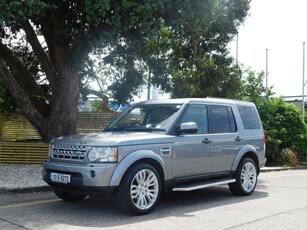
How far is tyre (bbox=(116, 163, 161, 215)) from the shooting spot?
6223 mm

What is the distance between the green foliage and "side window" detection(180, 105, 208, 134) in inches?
396

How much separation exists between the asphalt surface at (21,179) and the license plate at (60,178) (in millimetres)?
2096

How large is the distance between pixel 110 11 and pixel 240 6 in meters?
6.34

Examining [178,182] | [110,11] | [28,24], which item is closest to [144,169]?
[178,182]

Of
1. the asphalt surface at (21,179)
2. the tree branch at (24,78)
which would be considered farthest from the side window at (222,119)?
the tree branch at (24,78)

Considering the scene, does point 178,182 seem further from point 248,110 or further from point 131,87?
point 131,87

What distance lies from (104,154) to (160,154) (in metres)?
1.00

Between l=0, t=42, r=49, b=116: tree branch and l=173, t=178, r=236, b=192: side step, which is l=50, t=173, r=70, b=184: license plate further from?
l=0, t=42, r=49, b=116: tree branch

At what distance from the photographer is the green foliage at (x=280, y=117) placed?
17.8m

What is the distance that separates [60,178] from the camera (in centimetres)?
652

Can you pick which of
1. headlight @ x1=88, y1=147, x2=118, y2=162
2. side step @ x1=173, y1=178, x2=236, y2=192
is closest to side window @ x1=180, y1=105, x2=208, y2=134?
side step @ x1=173, y1=178, x2=236, y2=192

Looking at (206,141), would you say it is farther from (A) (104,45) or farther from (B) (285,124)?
(B) (285,124)

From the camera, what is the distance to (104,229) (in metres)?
5.57

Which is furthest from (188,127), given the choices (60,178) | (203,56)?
(203,56)
